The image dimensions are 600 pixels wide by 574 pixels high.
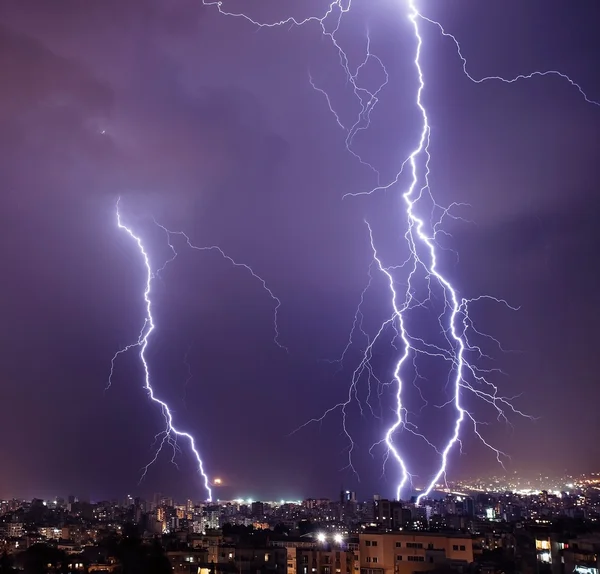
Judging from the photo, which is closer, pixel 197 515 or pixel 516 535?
pixel 516 535

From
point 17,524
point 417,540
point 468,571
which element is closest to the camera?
point 468,571

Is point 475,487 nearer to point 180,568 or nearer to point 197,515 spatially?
point 197,515

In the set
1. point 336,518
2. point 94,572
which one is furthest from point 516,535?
point 336,518

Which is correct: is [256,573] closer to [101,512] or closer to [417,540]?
[417,540]

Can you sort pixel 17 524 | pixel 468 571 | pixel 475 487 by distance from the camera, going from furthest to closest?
1. pixel 475 487
2. pixel 17 524
3. pixel 468 571

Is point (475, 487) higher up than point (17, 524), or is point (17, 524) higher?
point (475, 487)

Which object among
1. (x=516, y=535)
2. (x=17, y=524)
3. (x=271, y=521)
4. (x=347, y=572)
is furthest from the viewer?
(x=271, y=521)

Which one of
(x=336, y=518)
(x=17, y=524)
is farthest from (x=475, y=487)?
(x=17, y=524)

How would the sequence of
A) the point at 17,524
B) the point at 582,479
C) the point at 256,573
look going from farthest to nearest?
1. the point at 582,479
2. the point at 17,524
3. the point at 256,573

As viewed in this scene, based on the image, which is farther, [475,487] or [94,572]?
[475,487]
